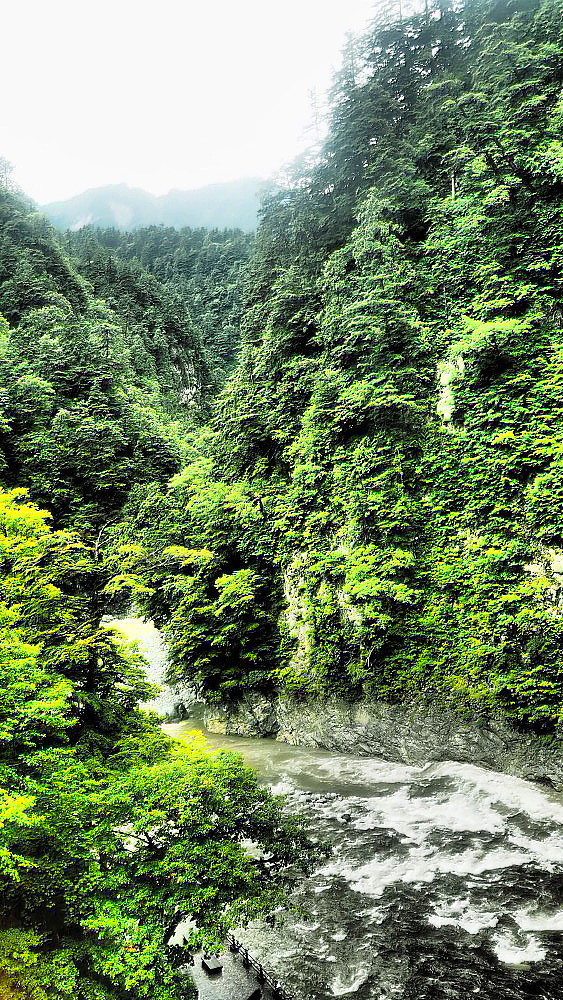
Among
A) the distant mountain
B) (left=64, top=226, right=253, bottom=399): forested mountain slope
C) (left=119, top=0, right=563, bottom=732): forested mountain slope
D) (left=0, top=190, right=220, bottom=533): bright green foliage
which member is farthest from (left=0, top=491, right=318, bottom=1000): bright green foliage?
the distant mountain

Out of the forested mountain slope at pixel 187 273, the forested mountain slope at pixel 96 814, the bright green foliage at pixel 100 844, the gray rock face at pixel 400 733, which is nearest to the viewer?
the bright green foliage at pixel 100 844

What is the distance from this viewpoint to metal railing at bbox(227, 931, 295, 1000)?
9562 millimetres

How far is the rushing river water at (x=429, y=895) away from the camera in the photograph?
31.1 ft

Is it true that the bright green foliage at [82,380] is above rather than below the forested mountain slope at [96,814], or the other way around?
above

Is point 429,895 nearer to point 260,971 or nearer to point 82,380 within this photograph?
point 260,971

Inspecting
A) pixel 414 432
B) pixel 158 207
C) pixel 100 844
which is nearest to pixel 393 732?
pixel 414 432

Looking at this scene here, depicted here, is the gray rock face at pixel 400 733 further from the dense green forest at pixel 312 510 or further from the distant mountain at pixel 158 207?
the distant mountain at pixel 158 207

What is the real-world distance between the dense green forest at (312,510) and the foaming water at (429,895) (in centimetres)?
177

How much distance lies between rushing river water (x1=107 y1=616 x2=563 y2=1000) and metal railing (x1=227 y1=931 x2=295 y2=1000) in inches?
8.2

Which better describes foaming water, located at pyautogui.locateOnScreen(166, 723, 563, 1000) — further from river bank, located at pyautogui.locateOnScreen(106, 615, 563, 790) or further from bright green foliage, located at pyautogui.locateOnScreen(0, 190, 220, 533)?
bright green foliage, located at pyautogui.locateOnScreen(0, 190, 220, 533)

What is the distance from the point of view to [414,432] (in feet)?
64.3

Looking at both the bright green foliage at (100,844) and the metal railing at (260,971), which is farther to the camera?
the metal railing at (260,971)

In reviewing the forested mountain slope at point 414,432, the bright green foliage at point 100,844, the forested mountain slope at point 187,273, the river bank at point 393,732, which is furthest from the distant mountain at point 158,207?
the bright green foliage at point 100,844

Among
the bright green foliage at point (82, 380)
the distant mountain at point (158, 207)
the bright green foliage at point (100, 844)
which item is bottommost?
the bright green foliage at point (100, 844)
